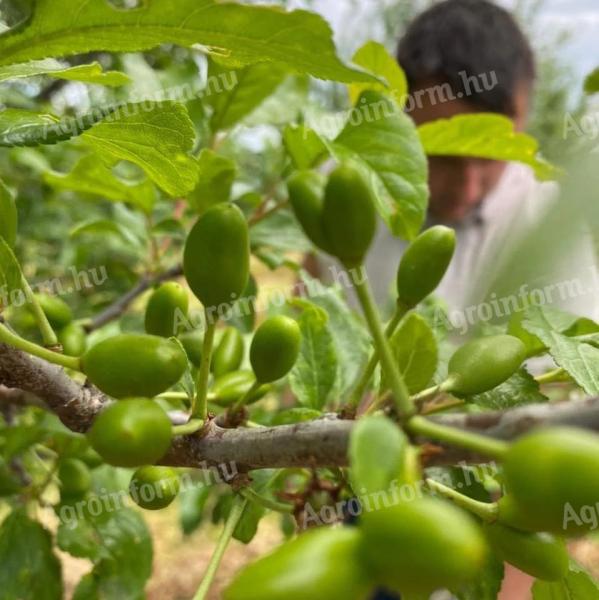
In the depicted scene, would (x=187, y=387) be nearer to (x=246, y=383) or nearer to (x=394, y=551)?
(x=246, y=383)

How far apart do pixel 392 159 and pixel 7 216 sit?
48 cm

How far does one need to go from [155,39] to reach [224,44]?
0.23 ft

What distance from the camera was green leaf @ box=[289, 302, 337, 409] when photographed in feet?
3.13

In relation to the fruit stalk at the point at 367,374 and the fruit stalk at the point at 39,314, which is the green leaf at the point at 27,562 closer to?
the fruit stalk at the point at 39,314

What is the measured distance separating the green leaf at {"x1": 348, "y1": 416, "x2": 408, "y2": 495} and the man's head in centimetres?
187

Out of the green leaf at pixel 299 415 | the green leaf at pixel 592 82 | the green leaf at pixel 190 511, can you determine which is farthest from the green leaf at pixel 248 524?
the green leaf at pixel 190 511

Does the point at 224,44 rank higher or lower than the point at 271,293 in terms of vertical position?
higher

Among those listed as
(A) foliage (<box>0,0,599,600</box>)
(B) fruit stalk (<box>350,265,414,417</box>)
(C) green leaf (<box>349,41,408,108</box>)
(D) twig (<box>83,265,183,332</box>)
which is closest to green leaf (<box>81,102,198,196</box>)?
(A) foliage (<box>0,0,599,600</box>)

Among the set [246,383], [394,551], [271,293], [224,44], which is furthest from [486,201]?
[394,551]

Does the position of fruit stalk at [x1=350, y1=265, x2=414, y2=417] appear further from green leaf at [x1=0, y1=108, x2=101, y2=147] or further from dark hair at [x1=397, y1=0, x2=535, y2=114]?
dark hair at [x1=397, y1=0, x2=535, y2=114]

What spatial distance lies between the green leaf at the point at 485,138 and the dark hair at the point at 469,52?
1004mm

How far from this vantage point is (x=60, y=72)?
729 mm

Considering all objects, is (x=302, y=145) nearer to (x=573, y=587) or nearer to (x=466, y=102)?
(x=573, y=587)

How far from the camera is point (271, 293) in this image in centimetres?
133
